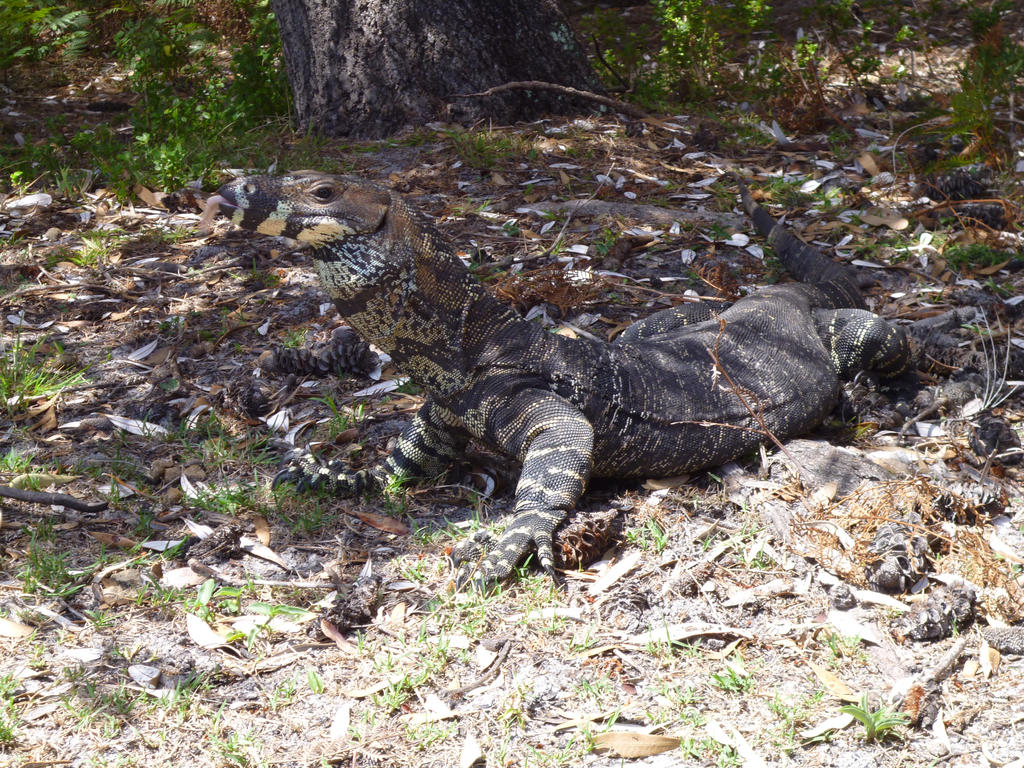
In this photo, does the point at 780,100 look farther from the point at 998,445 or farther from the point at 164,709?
the point at 164,709

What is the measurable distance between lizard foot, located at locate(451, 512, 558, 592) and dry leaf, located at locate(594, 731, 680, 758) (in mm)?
896

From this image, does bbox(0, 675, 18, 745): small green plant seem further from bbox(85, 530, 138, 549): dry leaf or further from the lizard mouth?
the lizard mouth

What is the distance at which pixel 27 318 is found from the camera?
6047 mm

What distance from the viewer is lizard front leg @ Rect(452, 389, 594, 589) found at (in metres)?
3.93

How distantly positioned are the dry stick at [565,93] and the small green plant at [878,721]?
5.27m

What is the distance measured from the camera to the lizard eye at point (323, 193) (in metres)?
3.95

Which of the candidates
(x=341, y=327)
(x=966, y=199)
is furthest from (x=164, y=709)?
(x=966, y=199)

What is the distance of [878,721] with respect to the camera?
303 cm

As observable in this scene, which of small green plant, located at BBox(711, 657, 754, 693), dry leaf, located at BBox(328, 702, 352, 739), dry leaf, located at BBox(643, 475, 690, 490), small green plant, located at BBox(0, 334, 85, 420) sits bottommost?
small green plant, located at BBox(711, 657, 754, 693)

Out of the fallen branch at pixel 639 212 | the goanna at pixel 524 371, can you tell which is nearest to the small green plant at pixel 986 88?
the fallen branch at pixel 639 212

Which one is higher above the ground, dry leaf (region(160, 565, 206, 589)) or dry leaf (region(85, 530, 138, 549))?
dry leaf (region(85, 530, 138, 549))

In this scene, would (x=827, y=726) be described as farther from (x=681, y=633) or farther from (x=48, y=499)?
(x=48, y=499)

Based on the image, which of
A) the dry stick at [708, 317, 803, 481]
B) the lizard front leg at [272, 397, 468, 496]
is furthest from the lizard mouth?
the dry stick at [708, 317, 803, 481]

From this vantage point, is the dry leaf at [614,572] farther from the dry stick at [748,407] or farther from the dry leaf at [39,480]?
the dry leaf at [39,480]
